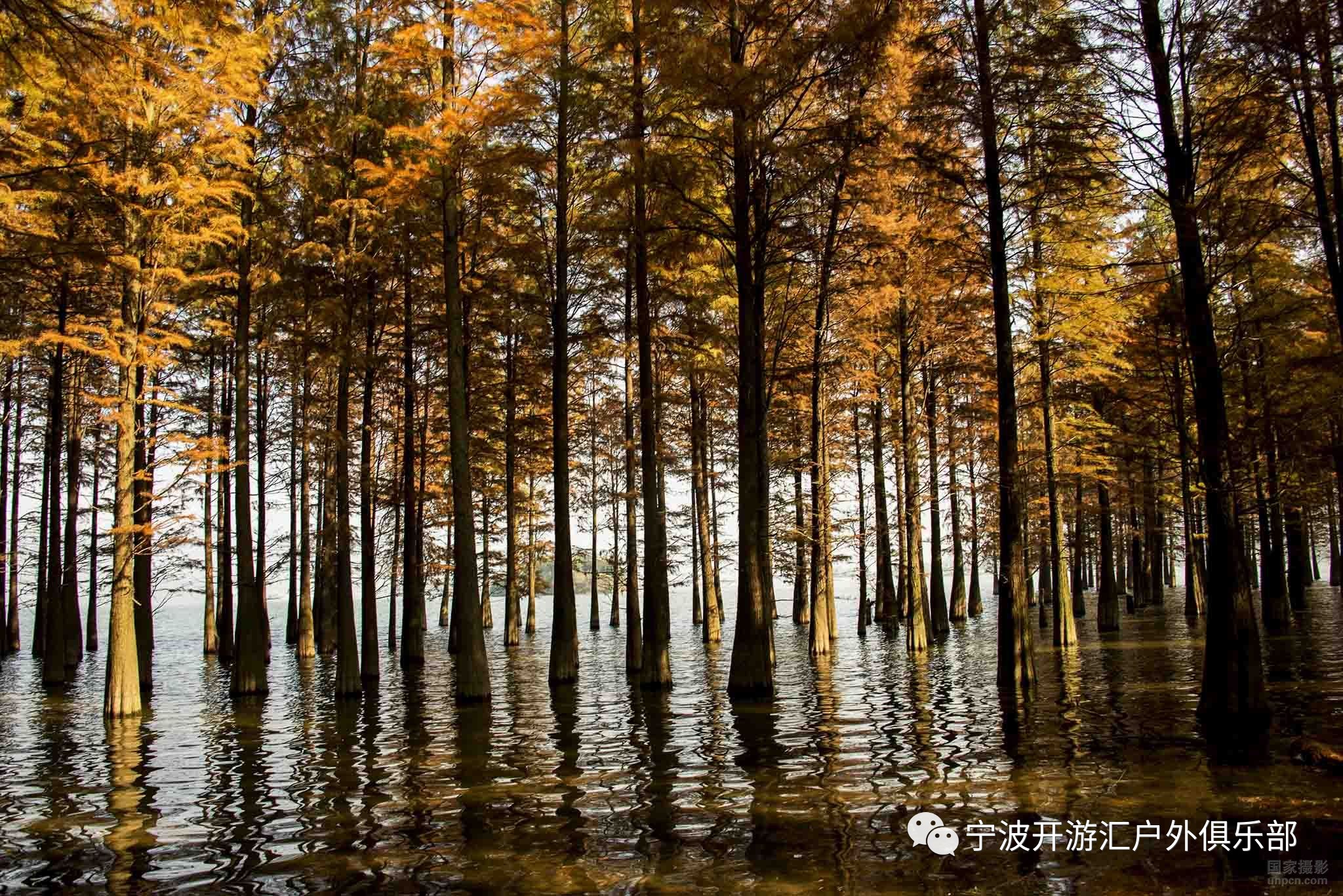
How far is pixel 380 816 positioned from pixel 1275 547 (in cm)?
2513

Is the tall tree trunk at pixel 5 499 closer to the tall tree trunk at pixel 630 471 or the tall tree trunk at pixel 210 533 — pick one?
the tall tree trunk at pixel 210 533

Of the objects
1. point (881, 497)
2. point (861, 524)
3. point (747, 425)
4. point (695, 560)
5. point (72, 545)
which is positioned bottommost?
point (695, 560)

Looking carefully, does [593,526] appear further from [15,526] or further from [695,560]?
[15,526]

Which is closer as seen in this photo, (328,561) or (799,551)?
(328,561)

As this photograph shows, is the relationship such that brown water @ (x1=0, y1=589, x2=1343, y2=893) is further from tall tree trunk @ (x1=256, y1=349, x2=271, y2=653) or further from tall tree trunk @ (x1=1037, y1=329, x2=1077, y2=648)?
tall tree trunk @ (x1=256, y1=349, x2=271, y2=653)

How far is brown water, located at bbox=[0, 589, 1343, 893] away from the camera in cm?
582

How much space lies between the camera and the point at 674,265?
19.5m

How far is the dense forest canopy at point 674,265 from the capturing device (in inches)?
431

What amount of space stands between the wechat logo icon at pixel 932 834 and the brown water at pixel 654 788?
4.4 inches

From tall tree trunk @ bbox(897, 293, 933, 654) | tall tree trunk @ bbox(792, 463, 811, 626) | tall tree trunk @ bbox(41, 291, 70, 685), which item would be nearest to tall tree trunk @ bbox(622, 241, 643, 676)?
tall tree trunk @ bbox(792, 463, 811, 626)

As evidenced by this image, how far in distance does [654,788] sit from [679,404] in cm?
1194

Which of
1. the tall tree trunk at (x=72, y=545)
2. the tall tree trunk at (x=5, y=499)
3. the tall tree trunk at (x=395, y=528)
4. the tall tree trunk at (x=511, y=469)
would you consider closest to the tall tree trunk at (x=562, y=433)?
the tall tree trunk at (x=511, y=469)

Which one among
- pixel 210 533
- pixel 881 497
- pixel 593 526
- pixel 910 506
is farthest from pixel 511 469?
pixel 593 526

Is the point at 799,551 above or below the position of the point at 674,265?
below
